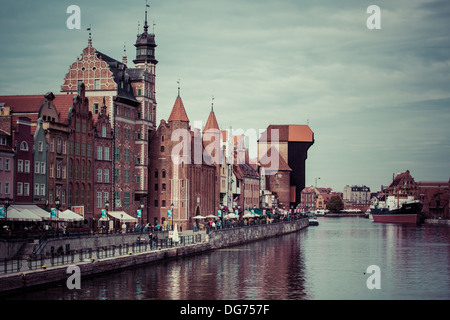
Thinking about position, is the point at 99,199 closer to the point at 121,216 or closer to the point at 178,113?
the point at 121,216

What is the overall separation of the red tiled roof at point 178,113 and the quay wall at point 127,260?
736 inches

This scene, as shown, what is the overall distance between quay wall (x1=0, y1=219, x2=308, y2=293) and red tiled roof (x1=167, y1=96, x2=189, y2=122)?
18.7 meters

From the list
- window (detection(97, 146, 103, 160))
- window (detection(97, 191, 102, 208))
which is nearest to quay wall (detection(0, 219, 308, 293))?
window (detection(97, 191, 102, 208))

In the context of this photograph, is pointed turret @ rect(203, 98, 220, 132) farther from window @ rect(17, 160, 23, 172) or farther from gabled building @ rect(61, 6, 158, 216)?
window @ rect(17, 160, 23, 172)

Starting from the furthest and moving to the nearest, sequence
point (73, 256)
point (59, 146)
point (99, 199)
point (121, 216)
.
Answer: point (99, 199) → point (121, 216) → point (59, 146) → point (73, 256)

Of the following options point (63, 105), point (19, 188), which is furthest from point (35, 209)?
point (63, 105)

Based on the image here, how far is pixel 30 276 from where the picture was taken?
4688 centimetres

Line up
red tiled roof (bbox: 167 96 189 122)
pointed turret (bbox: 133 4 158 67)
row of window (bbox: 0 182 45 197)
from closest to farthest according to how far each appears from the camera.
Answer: row of window (bbox: 0 182 45 197) → red tiled roof (bbox: 167 96 189 122) → pointed turret (bbox: 133 4 158 67)

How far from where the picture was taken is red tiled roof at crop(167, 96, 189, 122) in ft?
344

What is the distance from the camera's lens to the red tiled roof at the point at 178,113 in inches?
4131

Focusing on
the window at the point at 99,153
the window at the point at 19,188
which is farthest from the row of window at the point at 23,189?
the window at the point at 99,153

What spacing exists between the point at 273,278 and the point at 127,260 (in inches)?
518

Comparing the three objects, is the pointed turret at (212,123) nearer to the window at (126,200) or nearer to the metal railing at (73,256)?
the window at (126,200)

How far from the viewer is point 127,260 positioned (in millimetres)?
61469
